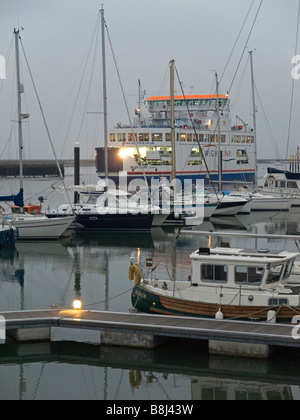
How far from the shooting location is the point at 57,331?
19781 mm

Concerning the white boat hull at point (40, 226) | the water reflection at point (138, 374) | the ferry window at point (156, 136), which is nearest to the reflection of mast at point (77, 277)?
the white boat hull at point (40, 226)

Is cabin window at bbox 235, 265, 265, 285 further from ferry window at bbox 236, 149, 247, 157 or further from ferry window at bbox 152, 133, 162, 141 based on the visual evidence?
ferry window at bbox 236, 149, 247, 157

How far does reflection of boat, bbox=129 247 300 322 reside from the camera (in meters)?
18.5

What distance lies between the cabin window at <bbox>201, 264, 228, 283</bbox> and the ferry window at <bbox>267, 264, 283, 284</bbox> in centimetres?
120

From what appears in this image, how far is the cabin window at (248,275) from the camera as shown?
18828mm

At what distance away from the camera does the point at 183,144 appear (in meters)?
76.7

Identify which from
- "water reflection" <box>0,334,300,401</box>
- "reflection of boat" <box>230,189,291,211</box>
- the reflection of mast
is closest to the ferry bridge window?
"reflection of boat" <box>230,189,291,211</box>

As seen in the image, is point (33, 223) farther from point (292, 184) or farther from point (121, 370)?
point (292, 184)

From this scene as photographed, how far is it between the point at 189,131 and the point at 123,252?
4463cm

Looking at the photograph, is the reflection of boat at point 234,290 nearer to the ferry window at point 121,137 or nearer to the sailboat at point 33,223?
the sailboat at point 33,223

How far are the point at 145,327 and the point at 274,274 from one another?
3968 millimetres

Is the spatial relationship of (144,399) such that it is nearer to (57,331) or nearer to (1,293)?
(57,331)
